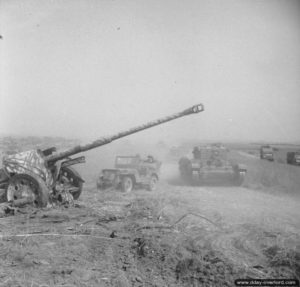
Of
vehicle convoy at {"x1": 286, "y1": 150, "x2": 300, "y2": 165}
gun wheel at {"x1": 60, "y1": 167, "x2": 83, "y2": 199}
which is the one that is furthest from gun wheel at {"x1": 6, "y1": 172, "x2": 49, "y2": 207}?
vehicle convoy at {"x1": 286, "y1": 150, "x2": 300, "y2": 165}

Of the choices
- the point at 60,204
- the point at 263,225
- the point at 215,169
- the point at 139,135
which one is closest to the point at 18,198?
the point at 60,204

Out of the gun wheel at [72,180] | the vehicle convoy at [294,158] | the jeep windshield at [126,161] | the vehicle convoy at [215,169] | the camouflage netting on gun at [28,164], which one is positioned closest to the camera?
the camouflage netting on gun at [28,164]

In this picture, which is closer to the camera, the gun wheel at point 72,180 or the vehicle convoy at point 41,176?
the vehicle convoy at point 41,176

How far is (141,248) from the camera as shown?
191 inches

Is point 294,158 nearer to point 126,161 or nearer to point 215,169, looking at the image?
point 215,169

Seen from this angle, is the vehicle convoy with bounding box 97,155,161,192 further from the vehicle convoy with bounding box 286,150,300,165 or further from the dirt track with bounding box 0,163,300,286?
the vehicle convoy with bounding box 286,150,300,165

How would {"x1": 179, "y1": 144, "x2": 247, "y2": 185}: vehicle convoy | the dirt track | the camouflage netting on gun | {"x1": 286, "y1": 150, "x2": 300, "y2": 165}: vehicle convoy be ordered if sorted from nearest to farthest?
the dirt track < the camouflage netting on gun < {"x1": 286, "y1": 150, "x2": 300, "y2": 165}: vehicle convoy < {"x1": 179, "y1": 144, "x2": 247, "y2": 185}: vehicle convoy

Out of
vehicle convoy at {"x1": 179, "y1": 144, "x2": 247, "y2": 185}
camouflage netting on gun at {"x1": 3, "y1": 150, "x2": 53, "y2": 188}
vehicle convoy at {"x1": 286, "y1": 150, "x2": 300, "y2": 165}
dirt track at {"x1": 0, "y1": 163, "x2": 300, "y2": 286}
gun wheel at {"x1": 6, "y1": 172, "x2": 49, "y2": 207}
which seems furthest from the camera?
vehicle convoy at {"x1": 179, "y1": 144, "x2": 247, "y2": 185}

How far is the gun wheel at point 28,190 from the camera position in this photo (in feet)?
23.7

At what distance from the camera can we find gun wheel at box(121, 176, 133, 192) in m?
12.5

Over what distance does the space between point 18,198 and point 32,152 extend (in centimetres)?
135

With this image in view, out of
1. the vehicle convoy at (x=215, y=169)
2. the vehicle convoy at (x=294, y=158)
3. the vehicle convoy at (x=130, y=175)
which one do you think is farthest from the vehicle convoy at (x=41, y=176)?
the vehicle convoy at (x=215, y=169)

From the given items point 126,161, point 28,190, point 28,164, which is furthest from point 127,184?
point 28,190

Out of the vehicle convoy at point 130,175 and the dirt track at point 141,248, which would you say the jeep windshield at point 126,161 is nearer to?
the vehicle convoy at point 130,175
